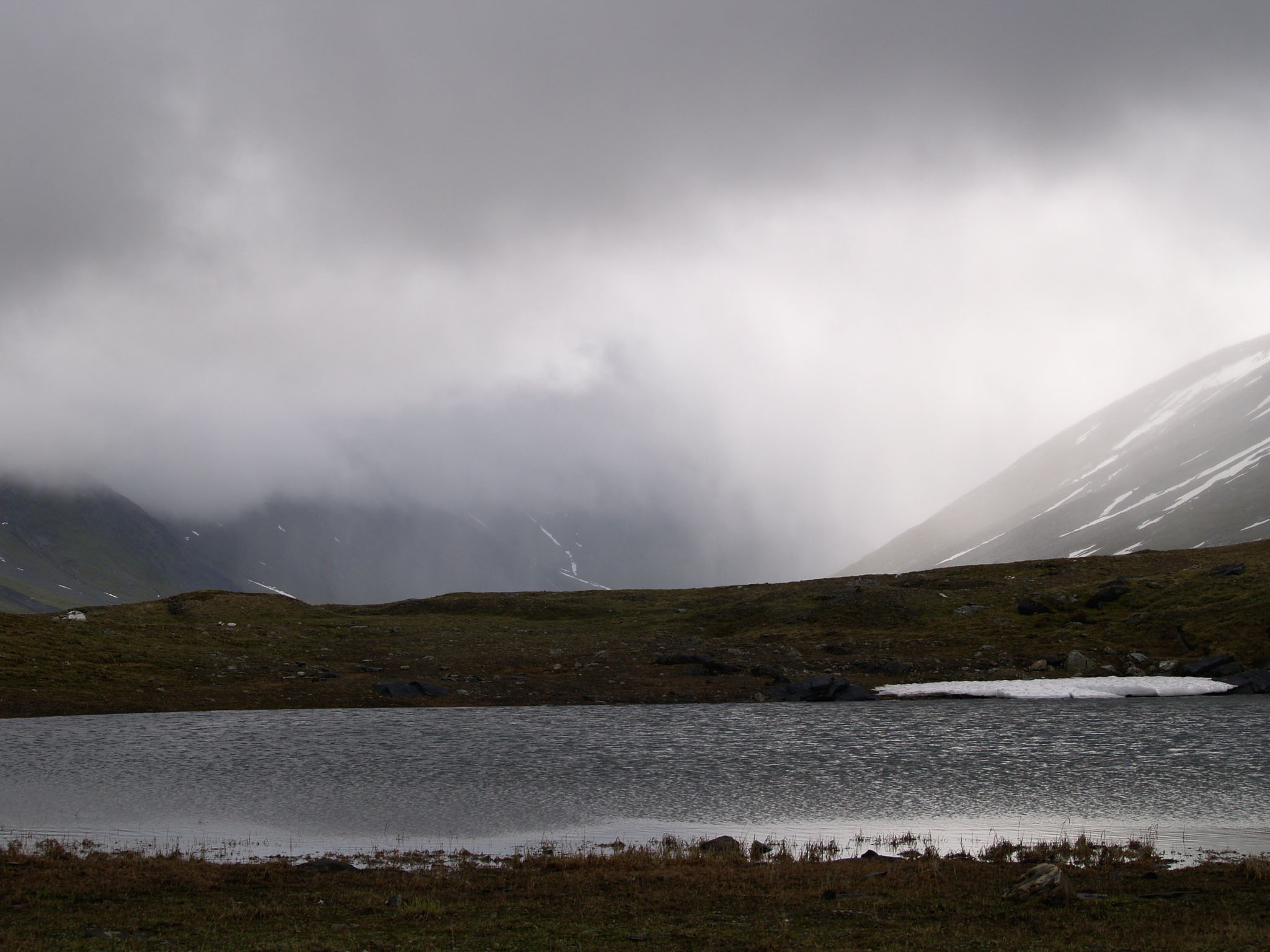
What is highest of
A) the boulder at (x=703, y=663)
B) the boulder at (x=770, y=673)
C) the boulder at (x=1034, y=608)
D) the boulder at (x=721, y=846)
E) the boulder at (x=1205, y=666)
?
the boulder at (x=1034, y=608)

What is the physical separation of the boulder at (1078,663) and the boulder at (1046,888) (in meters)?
61.6

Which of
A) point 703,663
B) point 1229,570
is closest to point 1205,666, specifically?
point 1229,570

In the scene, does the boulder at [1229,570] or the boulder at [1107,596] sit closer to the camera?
the boulder at [1229,570]

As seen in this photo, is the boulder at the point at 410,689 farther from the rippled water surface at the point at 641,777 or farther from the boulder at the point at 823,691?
the boulder at the point at 823,691

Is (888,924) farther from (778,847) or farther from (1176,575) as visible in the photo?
(1176,575)

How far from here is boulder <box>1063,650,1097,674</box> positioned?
259ft

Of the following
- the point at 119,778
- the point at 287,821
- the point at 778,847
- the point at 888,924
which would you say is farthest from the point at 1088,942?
the point at 119,778

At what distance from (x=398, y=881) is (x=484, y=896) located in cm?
311

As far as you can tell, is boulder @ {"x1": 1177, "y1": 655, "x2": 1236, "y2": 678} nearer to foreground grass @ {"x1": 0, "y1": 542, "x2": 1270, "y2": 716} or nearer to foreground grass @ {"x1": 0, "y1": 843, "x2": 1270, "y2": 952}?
foreground grass @ {"x1": 0, "y1": 542, "x2": 1270, "y2": 716}

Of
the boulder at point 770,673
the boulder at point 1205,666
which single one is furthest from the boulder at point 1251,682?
the boulder at point 770,673

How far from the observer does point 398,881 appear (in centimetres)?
2650

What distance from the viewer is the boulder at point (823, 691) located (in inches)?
2911

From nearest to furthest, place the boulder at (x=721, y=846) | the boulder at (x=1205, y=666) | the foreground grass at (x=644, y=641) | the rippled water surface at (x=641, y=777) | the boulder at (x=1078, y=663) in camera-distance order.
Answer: the boulder at (x=721, y=846) < the rippled water surface at (x=641, y=777) < the boulder at (x=1205, y=666) < the foreground grass at (x=644, y=641) < the boulder at (x=1078, y=663)

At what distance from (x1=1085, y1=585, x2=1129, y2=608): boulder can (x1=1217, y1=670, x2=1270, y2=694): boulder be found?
2364 centimetres
